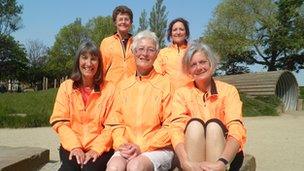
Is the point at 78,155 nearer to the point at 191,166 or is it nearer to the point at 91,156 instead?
the point at 91,156

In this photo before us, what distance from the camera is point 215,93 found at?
4078 mm

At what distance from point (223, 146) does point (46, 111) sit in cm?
1297

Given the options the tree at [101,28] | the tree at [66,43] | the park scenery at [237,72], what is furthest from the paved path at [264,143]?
the tree at [66,43]

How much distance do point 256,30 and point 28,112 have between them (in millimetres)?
31122

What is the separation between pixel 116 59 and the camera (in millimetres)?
5484

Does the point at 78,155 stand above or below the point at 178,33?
below

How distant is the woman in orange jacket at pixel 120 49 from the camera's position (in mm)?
5430

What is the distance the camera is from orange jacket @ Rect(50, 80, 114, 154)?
4254mm

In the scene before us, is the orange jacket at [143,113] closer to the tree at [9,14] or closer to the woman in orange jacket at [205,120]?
the woman in orange jacket at [205,120]

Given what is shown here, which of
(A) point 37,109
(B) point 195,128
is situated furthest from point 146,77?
(A) point 37,109

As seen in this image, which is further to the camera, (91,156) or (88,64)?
(88,64)

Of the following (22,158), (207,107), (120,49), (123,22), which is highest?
(123,22)

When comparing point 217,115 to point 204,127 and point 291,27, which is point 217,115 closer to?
point 204,127

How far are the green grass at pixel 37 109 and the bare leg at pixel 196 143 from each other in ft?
34.5
